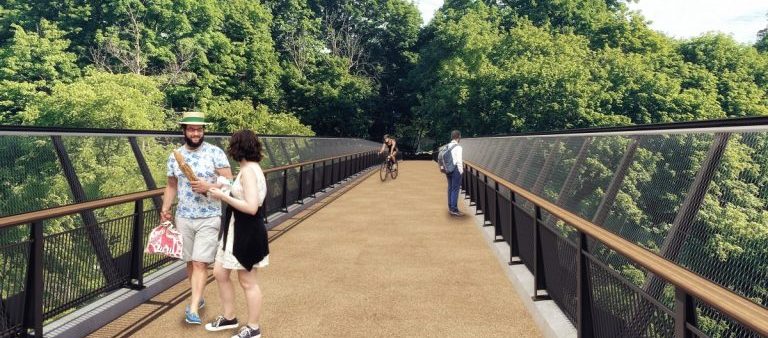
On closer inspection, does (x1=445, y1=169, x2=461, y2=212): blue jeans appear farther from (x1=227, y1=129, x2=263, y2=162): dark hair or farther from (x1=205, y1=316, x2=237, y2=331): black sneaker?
(x1=227, y1=129, x2=263, y2=162): dark hair

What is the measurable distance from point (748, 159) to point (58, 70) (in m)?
43.4

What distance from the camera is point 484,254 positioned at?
27.5 ft

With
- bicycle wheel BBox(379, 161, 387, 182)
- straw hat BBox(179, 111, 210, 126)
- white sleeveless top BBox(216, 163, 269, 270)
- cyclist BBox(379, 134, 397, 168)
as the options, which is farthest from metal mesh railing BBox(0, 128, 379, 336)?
bicycle wheel BBox(379, 161, 387, 182)

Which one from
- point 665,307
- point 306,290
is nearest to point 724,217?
point 665,307

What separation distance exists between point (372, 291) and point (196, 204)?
2.19 metres

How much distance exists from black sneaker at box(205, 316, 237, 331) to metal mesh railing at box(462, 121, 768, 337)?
2.81 m

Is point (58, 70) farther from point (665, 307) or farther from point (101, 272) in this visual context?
point (665, 307)

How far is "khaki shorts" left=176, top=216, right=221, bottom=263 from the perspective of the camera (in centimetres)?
507

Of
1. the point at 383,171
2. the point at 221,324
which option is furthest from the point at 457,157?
the point at 383,171

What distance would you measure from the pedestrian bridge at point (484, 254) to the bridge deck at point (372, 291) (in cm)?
3

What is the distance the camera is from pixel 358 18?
212ft

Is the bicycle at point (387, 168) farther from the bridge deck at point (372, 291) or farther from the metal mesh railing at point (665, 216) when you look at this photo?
the metal mesh railing at point (665, 216)

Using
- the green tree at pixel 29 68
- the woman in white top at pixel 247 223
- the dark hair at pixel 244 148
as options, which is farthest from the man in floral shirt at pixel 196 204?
the green tree at pixel 29 68

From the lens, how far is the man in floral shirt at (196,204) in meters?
5.02
